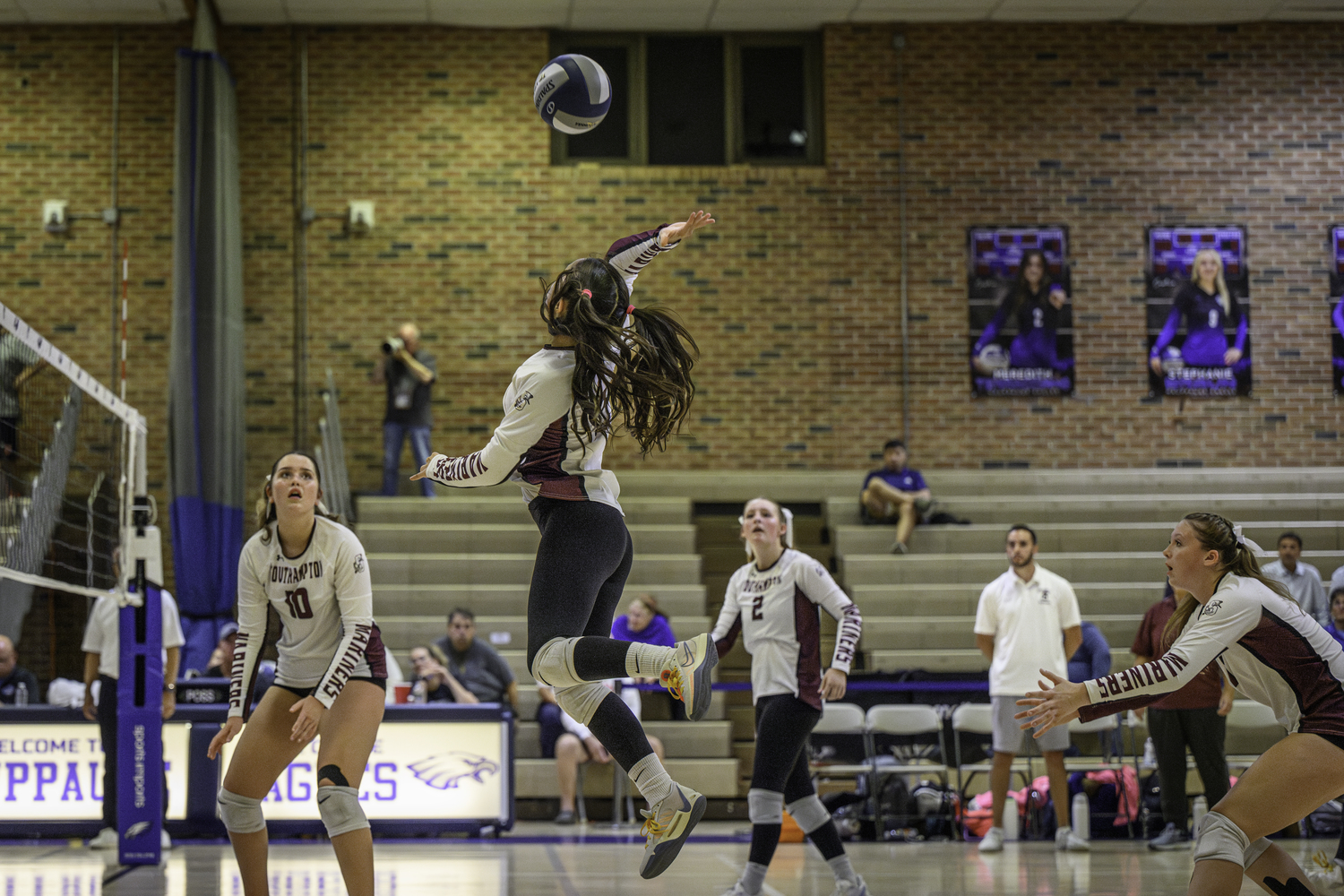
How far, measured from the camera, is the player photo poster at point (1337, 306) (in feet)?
49.6

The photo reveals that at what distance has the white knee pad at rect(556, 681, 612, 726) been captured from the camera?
4406 mm

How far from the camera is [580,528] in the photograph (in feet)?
14.3

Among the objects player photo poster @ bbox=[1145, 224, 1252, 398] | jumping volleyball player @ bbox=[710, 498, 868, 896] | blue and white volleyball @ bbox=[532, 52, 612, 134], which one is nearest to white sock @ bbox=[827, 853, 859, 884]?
jumping volleyball player @ bbox=[710, 498, 868, 896]

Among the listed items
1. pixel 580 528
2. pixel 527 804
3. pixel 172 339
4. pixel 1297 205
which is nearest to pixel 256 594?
pixel 580 528

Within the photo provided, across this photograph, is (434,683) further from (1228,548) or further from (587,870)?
(1228,548)

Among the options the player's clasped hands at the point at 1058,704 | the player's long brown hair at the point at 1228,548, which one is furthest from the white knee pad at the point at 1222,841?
the player's long brown hair at the point at 1228,548

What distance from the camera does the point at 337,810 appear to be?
4.73 meters

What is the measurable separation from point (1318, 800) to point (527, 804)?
6993mm

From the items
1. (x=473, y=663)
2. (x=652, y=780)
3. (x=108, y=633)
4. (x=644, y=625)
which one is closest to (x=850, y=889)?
(x=652, y=780)

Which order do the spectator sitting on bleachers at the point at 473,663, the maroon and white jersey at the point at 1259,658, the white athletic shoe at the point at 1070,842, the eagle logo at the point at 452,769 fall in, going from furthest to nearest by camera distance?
1. the spectator sitting on bleachers at the point at 473,663
2. the eagle logo at the point at 452,769
3. the white athletic shoe at the point at 1070,842
4. the maroon and white jersey at the point at 1259,658

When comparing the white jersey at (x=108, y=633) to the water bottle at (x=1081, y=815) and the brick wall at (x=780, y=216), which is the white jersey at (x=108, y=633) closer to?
the brick wall at (x=780, y=216)

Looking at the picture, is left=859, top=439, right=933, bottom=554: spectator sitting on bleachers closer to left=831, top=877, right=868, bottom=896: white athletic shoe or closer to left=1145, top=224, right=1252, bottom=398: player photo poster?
left=1145, top=224, right=1252, bottom=398: player photo poster

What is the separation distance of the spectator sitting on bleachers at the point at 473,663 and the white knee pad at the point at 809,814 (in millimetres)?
4035

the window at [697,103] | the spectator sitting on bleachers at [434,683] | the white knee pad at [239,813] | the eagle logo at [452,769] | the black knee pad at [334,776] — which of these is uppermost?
the window at [697,103]
